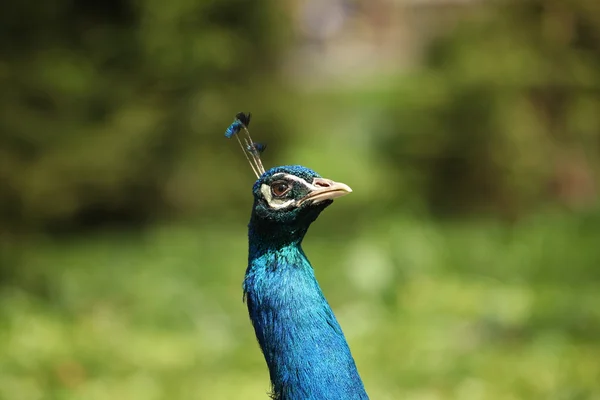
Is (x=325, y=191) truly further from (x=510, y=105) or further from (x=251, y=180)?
(x=251, y=180)

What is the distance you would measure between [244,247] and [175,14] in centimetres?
150

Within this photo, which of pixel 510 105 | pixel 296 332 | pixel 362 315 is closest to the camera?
pixel 296 332

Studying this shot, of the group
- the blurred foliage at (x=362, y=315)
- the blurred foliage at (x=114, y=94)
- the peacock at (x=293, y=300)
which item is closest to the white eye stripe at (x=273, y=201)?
the peacock at (x=293, y=300)

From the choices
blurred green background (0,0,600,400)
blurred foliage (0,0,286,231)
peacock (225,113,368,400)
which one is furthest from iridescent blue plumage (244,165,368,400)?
blurred foliage (0,0,286,231)

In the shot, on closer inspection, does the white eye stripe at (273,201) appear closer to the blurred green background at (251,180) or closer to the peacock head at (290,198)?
the peacock head at (290,198)

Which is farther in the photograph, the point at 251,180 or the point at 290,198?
the point at 251,180

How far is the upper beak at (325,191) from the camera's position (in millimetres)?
1562

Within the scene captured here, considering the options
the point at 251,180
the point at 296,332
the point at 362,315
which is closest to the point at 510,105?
the point at 251,180

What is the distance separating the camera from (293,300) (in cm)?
155

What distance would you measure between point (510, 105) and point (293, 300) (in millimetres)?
4029

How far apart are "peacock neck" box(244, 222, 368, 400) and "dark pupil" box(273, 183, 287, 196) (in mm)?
92

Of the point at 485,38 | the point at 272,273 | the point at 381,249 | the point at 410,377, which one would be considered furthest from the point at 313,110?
the point at 272,273

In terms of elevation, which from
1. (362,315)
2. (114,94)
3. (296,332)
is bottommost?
(296,332)

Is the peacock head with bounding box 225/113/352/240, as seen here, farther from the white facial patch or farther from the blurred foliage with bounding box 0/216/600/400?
the blurred foliage with bounding box 0/216/600/400
